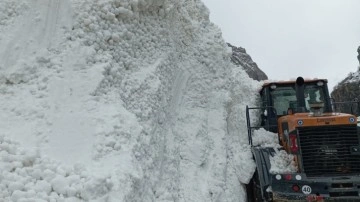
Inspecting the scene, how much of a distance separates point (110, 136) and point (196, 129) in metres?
2.82

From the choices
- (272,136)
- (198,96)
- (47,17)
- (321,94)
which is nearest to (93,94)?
(47,17)

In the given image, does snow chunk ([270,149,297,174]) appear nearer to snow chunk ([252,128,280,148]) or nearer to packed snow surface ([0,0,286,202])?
packed snow surface ([0,0,286,202])

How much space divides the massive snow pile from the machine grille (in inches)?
50.1

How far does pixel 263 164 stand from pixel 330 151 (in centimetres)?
116

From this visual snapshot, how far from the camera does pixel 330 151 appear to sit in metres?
6.93

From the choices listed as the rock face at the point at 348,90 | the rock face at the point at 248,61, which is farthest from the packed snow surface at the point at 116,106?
the rock face at the point at 348,90

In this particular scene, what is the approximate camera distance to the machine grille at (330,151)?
692 centimetres

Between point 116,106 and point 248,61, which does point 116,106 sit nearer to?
point 116,106

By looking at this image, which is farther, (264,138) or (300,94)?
(264,138)

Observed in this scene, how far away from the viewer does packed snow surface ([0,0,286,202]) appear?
4719 millimetres

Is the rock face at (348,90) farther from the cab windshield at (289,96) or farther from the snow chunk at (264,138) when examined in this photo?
the snow chunk at (264,138)

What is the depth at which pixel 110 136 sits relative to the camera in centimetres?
541

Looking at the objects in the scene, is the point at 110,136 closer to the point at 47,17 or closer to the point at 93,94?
the point at 93,94

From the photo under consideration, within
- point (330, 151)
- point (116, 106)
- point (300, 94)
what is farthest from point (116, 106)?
point (300, 94)
